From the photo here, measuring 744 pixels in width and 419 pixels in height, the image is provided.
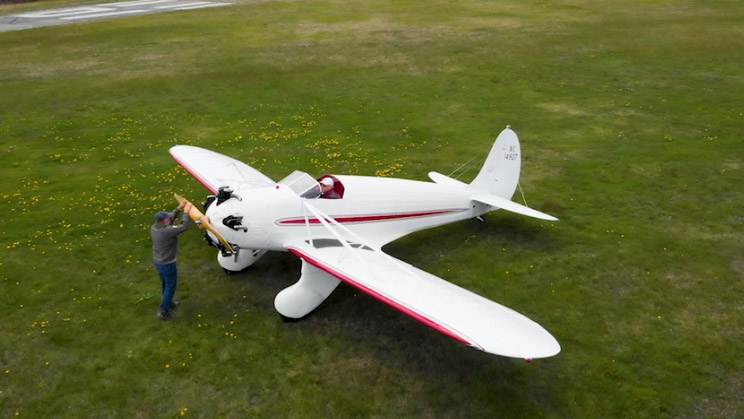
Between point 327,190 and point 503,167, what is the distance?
437 cm

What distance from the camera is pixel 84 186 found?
15383 mm

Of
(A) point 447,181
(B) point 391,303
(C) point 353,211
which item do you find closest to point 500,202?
(A) point 447,181

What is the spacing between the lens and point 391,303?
8.39 m

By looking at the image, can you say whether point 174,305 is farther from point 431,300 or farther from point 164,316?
point 431,300

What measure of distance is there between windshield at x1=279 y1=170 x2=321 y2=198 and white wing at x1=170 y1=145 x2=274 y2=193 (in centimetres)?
168

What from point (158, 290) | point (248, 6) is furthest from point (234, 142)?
point (248, 6)

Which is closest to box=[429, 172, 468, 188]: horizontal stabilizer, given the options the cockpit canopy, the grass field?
the grass field

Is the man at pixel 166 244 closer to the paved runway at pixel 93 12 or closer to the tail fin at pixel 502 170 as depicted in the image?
the tail fin at pixel 502 170

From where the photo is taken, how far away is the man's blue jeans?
9.52m

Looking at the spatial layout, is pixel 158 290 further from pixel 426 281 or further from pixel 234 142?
pixel 234 142

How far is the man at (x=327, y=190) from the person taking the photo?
10.7 meters

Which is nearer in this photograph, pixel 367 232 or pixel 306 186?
pixel 306 186

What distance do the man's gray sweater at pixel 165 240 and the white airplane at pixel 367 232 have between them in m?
0.37

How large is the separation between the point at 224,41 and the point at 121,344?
91.0 ft
